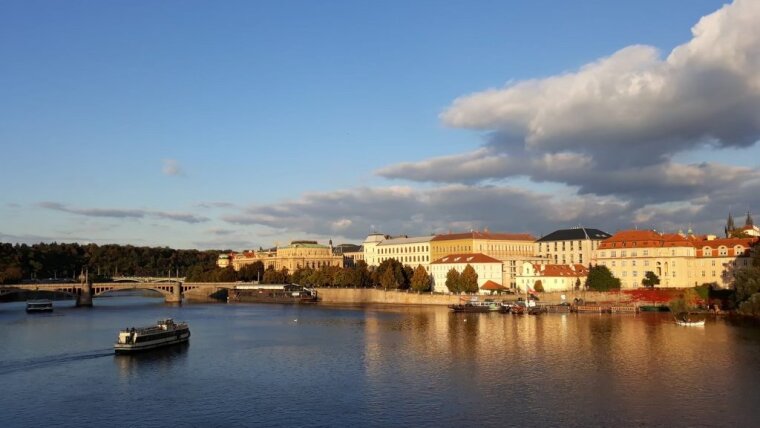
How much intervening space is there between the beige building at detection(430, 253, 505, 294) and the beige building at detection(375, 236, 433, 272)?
1796cm

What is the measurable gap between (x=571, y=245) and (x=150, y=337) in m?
85.6

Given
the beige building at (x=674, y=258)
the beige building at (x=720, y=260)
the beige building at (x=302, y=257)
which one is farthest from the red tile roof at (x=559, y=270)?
the beige building at (x=302, y=257)

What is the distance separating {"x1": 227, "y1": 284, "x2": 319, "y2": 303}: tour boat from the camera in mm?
126188

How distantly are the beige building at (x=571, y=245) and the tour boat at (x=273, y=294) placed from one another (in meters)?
42.3

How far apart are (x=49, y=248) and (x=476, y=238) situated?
108m

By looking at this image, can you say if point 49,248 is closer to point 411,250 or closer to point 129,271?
point 129,271

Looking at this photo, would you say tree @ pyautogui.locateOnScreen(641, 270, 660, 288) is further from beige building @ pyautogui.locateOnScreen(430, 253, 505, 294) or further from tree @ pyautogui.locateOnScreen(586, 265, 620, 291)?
beige building @ pyautogui.locateOnScreen(430, 253, 505, 294)

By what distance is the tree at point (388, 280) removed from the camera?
11219 cm

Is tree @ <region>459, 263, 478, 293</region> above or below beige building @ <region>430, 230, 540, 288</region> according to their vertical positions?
below

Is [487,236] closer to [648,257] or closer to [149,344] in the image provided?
[648,257]

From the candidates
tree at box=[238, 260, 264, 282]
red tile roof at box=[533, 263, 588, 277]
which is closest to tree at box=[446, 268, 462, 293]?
red tile roof at box=[533, 263, 588, 277]

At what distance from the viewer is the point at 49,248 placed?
573 feet

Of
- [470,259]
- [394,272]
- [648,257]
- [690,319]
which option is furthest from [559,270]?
[690,319]

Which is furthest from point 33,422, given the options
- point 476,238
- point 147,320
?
point 476,238
